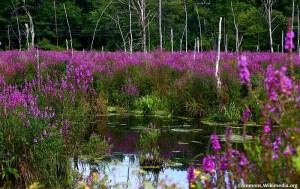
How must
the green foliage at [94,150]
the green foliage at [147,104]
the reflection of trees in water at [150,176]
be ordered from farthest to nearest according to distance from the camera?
the green foliage at [147,104], the green foliage at [94,150], the reflection of trees in water at [150,176]

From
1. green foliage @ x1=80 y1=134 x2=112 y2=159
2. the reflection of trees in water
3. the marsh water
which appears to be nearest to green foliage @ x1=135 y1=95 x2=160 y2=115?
the marsh water

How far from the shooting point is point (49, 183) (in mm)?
6613

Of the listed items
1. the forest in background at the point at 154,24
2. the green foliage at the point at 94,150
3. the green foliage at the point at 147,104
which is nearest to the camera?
the green foliage at the point at 94,150

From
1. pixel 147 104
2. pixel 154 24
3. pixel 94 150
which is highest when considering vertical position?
pixel 154 24

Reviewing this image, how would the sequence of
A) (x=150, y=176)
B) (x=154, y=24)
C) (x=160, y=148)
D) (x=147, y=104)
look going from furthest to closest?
(x=154, y=24) < (x=147, y=104) < (x=160, y=148) < (x=150, y=176)

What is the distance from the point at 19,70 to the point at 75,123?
26.6ft

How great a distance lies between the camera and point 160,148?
30.7ft

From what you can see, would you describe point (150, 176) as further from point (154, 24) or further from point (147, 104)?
point (154, 24)

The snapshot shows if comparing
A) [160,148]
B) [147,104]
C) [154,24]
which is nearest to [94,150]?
[160,148]

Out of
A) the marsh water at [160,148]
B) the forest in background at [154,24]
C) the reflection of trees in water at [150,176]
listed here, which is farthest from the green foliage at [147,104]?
the forest in background at [154,24]

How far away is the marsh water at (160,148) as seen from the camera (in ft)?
24.0

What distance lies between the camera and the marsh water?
7312 millimetres

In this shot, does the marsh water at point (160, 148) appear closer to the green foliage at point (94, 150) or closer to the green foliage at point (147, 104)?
the green foliage at point (94, 150)

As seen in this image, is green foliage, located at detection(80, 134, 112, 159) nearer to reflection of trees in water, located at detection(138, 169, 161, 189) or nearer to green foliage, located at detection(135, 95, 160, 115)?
reflection of trees in water, located at detection(138, 169, 161, 189)
